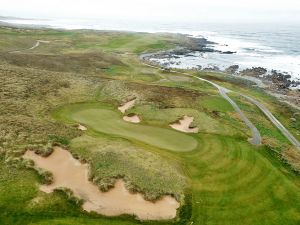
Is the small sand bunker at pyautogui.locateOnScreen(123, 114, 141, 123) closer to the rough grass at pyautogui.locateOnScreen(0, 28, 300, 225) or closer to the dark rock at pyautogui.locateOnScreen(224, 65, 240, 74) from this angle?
the rough grass at pyautogui.locateOnScreen(0, 28, 300, 225)

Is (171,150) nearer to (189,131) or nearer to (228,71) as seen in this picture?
(189,131)

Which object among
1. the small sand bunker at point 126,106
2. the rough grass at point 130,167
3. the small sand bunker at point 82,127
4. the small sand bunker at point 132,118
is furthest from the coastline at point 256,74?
the small sand bunker at point 82,127

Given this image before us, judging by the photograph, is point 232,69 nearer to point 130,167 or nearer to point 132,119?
point 132,119

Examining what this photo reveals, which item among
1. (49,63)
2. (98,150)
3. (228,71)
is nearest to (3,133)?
(98,150)

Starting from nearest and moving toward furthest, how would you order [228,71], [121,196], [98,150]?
[121,196] → [98,150] → [228,71]

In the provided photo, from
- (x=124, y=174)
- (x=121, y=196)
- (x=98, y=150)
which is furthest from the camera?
(x=98, y=150)

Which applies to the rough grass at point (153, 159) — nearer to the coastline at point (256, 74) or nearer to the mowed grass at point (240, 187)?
the mowed grass at point (240, 187)

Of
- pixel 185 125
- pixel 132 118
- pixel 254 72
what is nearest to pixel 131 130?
pixel 132 118
